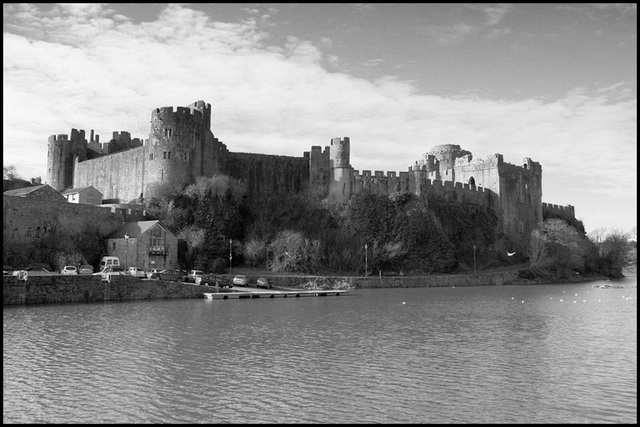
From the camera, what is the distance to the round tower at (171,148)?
165 feet

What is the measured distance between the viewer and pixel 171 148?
50.5m

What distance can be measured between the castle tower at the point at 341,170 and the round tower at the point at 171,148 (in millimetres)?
12504

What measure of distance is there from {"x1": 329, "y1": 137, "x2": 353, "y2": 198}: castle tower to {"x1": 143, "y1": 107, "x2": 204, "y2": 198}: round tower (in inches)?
492

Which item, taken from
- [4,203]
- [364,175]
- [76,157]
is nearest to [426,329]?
[4,203]

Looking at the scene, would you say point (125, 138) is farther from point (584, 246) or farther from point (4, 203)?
point (584, 246)

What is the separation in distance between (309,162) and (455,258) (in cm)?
1582

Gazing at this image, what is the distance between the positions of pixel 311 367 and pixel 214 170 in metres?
39.8

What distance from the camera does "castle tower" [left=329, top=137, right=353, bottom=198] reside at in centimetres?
5597

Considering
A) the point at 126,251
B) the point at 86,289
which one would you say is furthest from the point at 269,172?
the point at 86,289

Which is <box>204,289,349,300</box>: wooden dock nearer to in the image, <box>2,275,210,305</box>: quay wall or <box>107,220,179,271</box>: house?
<box>2,275,210,305</box>: quay wall

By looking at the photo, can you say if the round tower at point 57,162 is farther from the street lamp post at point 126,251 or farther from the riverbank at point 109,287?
the riverbank at point 109,287

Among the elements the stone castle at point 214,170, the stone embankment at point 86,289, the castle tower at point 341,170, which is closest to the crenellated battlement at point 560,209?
the stone castle at point 214,170

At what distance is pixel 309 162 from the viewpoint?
5797 cm

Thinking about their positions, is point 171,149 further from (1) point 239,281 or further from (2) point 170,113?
(1) point 239,281
